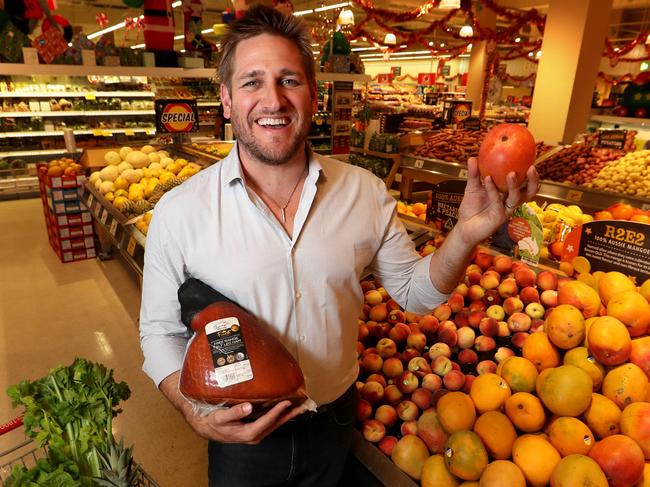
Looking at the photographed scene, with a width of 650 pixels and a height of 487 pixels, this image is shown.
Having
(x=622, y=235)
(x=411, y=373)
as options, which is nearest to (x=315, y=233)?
(x=411, y=373)

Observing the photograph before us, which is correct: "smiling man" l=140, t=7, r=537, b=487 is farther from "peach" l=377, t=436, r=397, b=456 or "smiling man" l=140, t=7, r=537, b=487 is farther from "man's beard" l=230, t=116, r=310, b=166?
"peach" l=377, t=436, r=397, b=456

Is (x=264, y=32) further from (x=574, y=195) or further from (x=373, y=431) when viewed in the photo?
(x=574, y=195)

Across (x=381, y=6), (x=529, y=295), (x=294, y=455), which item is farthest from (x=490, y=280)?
(x=381, y=6)

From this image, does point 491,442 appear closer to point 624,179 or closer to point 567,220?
point 567,220

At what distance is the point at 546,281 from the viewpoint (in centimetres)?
209

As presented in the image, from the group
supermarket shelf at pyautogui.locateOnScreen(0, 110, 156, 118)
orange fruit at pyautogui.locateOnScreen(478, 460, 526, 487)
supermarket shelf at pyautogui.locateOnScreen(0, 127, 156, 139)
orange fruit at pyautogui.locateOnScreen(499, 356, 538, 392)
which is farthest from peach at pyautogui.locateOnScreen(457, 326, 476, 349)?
supermarket shelf at pyautogui.locateOnScreen(0, 127, 156, 139)

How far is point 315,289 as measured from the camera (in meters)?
1.38

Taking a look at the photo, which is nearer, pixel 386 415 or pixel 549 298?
pixel 386 415

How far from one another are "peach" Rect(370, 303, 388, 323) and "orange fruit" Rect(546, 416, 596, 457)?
37.4 inches

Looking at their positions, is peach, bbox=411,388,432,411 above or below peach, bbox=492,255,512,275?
below

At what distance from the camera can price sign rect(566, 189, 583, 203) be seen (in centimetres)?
477

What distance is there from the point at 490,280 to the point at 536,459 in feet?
3.29

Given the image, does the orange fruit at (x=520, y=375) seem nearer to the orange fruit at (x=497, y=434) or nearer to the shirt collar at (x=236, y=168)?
the orange fruit at (x=497, y=434)

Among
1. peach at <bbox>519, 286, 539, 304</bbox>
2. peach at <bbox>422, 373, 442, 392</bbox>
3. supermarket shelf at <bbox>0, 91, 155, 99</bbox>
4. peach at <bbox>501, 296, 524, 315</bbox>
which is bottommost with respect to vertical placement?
peach at <bbox>422, 373, 442, 392</bbox>
